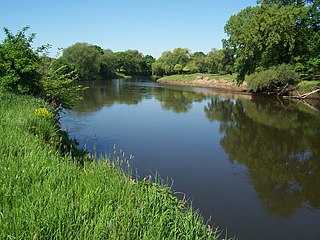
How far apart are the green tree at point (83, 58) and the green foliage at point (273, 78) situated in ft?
144

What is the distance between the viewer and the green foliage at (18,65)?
13648 millimetres

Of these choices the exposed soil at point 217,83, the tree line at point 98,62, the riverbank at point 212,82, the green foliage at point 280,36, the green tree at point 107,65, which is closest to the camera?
the green foliage at point 280,36

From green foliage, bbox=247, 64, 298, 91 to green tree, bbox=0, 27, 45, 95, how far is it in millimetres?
32284

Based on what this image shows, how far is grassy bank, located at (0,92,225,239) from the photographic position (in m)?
3.37

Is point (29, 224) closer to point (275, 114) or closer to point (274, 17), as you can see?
point (275, 114)

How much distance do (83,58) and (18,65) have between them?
62710 mm

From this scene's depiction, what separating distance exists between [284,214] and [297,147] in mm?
8269

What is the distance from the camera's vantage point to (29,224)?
10.7ft

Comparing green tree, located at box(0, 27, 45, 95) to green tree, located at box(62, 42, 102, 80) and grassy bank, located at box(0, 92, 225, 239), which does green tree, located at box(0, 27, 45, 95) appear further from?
green tree, located at box(62, 42, 102, 80)

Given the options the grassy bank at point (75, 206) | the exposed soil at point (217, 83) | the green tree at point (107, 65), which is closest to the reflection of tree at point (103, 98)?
the exposed soil at point (217, 83)

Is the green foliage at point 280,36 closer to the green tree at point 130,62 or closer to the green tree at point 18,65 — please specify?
the green tree at point 18,65

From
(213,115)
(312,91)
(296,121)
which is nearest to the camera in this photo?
(296,121)

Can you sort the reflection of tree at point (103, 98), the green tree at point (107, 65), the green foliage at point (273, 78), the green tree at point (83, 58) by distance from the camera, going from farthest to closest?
the green tree at point (107, 65) → the green tree at point (83, 58) → the green foliage at point (273, 78) → the reflection of tree at point (103, 98)

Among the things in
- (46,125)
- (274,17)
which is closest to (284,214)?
(46,125)
